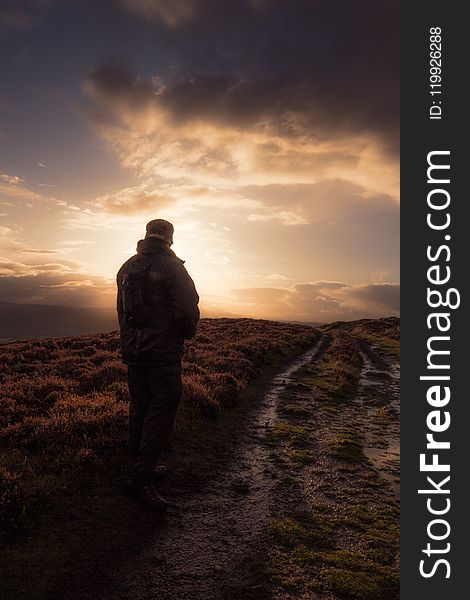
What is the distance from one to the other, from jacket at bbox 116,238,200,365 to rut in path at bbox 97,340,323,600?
2.24 metres

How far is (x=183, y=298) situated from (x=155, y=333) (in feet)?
2.09

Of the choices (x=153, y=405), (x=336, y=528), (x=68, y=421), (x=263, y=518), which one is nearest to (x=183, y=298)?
(x=153, y=405)

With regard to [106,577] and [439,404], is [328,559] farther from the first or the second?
[439,404]

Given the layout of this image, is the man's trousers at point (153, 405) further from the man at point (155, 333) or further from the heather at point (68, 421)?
the heather at point (68, 421)

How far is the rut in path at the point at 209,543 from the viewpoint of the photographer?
3.95 metres

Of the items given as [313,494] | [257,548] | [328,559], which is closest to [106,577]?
[257,548]

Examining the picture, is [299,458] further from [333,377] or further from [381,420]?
[333,377]

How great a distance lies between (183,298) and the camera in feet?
17.7

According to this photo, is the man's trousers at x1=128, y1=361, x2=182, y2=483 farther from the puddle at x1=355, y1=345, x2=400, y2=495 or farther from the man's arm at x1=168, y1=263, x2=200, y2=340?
the puddle at x1=355, y1=345, x2=400, y2=495

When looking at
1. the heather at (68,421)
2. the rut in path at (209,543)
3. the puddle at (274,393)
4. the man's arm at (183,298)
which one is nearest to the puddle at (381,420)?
the rut in path at (209,543)

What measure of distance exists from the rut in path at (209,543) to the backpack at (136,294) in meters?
2.79

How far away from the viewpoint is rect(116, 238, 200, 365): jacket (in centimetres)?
540

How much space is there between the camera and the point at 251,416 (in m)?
10.9

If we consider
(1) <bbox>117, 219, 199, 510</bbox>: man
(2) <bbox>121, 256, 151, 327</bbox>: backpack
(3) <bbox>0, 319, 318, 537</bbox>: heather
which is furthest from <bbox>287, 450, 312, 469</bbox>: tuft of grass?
(2) <bbox>121, 256, 151, 327</bbox>: backpack
